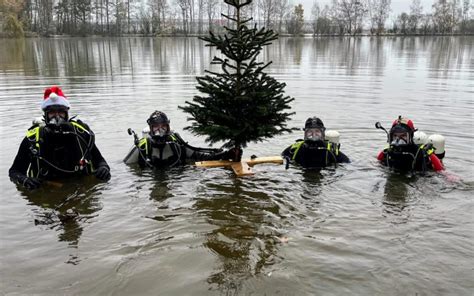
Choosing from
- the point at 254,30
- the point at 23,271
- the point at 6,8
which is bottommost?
the point at 23,271

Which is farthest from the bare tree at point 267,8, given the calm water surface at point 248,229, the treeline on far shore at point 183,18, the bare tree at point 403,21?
the calm water surface at point 248,229

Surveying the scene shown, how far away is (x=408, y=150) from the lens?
23.8ft

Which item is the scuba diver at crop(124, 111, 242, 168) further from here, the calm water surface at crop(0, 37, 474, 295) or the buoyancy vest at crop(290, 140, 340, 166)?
the buoyancy vest at crop(290, 140, 340, 166)

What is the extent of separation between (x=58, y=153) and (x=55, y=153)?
45mm

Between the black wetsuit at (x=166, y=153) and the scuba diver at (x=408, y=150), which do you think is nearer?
the scuba diver at (x=408, y=150)

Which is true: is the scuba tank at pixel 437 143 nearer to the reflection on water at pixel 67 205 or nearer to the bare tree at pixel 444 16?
the reflection on water at pixel 67 205

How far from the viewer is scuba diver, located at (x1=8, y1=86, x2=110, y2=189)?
20.7 ft

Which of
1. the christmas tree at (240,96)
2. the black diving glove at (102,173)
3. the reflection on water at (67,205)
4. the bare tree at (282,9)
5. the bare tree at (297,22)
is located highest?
the bare tree at (282,9)

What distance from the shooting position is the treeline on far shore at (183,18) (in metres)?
68.6

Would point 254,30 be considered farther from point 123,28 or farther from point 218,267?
point 123,28

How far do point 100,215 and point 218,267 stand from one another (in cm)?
208

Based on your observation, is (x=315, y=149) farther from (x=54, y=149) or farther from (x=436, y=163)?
(x=54, y=149)

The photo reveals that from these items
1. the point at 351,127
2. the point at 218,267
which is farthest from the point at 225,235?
the point at 351,127

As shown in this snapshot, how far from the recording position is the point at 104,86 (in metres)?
16.5
